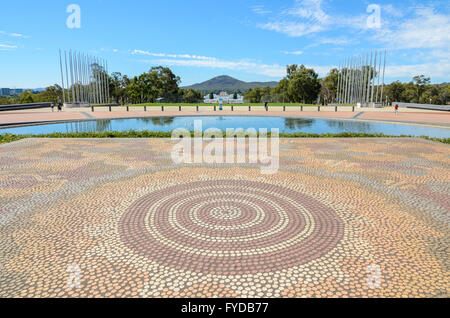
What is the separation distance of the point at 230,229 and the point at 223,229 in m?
0.15

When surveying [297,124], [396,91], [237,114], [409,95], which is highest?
[396,91]

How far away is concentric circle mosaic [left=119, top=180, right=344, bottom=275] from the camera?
4.98m

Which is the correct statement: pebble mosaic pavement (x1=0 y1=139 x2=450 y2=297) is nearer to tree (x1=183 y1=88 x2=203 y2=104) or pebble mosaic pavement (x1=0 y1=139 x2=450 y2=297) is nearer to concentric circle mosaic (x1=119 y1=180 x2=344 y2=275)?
concentric circle mosaic (x1=119 y1=180 x2=344 y2=275)

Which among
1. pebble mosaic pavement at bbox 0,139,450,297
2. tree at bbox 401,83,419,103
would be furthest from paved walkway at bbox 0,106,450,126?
tree at bbox 401,83,419,103

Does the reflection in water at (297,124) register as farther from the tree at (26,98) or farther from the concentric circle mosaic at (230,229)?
the tree at (26,98)

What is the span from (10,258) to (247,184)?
6.03m

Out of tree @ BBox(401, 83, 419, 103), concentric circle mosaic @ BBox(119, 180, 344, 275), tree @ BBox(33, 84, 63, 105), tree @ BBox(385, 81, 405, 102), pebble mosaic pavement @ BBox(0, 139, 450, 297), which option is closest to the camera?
pebble mosaic pavement @ BBox(0, 139, 450, 297)

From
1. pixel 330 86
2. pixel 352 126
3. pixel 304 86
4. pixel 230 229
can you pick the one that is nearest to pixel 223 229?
pixel 230 229

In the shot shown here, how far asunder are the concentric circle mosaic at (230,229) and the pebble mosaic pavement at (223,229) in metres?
0.03

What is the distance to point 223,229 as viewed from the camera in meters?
6.13

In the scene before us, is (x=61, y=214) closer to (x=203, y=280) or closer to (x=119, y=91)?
(x=203, y=280)

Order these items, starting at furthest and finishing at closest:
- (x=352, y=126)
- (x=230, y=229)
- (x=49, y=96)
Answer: (x=49, y=96), (x=352, y=126), (x=230, y=229)

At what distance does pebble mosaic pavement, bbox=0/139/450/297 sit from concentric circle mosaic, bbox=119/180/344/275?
0.03m

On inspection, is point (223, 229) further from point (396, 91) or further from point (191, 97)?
point (396, 91)
